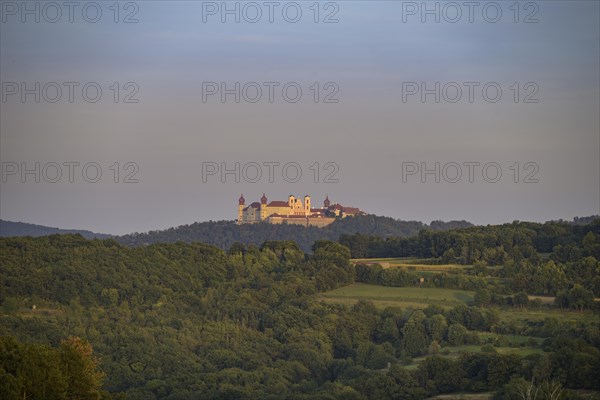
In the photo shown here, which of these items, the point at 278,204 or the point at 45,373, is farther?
the point at 278,204

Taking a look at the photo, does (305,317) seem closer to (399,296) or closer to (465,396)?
(399,296)

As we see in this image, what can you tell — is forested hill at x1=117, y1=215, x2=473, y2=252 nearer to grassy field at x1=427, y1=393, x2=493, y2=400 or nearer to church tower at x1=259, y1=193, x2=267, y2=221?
church tower at x1=259, y1=193, x2=267, y2=221

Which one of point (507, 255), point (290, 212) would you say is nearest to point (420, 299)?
point (507, 255)

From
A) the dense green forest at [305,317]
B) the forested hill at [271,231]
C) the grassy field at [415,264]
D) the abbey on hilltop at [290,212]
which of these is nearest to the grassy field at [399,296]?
the dense green forest at [305,317]

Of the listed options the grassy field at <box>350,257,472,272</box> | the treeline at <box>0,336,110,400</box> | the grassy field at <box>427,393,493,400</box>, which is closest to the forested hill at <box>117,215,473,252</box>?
the grassy field at <box>350,257,472,272</box>

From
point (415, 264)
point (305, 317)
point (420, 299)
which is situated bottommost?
point (305, 317)
